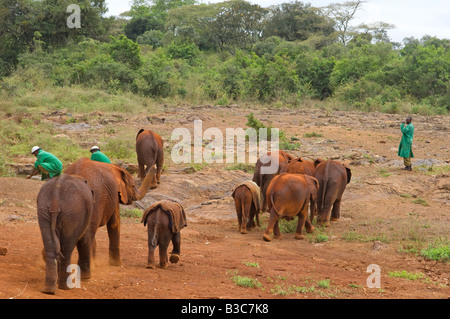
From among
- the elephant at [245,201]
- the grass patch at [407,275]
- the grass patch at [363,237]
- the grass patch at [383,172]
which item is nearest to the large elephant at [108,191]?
the elephant at [245,201]

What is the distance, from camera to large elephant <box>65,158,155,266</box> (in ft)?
23.2

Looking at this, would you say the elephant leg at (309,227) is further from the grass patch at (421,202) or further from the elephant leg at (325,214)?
the grass patch at (421,202)

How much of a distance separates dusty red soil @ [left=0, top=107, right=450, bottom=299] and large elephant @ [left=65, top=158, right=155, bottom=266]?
1.36 ft

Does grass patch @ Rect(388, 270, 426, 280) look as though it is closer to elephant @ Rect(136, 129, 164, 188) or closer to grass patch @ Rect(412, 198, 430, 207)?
grass patch @ Rect(412, 198, 430, 207)

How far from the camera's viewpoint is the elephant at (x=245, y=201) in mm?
11086

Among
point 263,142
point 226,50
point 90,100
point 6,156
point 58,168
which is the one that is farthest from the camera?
point 226,50

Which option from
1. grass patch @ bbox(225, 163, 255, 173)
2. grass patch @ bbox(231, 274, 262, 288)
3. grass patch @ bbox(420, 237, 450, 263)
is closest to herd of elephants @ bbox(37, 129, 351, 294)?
grass patch @ bbox(231, 274, 262, 288)

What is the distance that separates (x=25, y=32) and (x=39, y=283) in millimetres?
29569

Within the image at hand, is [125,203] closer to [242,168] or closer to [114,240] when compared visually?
[114,240]

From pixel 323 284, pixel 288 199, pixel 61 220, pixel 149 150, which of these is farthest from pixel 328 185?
pixel 61 220

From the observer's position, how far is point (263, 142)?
67.6 feet

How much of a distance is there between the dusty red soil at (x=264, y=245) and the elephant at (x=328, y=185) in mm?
407

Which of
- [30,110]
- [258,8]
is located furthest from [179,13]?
[30,110]

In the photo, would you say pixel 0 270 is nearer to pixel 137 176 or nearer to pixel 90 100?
pixel 137 176
